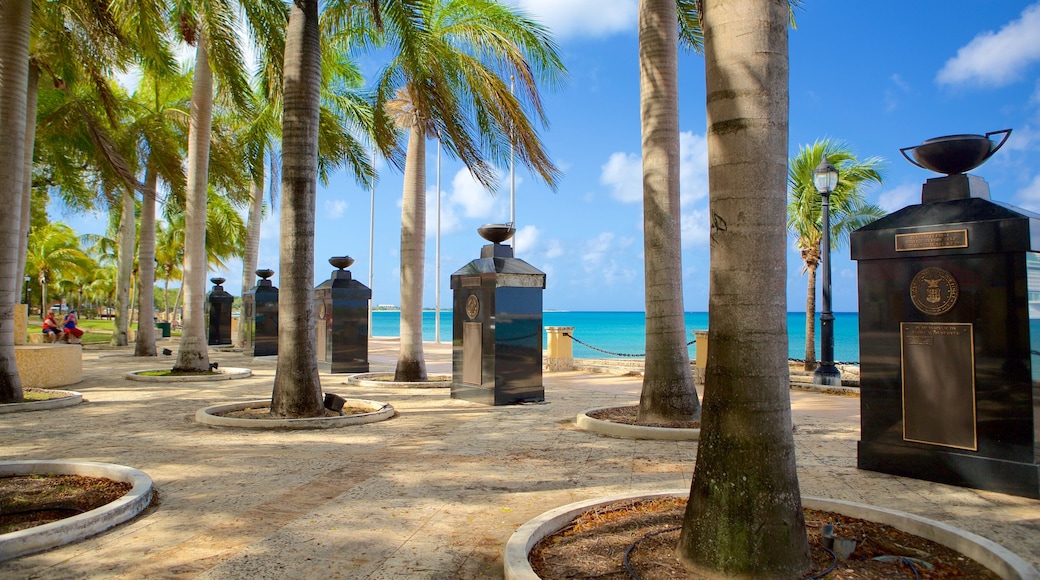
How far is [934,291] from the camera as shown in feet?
18.2

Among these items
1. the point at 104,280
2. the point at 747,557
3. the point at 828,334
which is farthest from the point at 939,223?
the point at 104,280

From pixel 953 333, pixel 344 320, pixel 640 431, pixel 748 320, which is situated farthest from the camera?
pixel 344 320

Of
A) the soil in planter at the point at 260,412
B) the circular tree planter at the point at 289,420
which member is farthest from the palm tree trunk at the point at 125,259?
the circular tree planter at the point at 289,420

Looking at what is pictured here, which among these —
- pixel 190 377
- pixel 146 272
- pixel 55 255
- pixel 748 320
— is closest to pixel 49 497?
pixel 748 320

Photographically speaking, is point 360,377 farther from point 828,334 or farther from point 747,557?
point 747,557

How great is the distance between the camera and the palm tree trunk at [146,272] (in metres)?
18.9

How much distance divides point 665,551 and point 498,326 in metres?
7.14

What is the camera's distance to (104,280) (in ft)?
258

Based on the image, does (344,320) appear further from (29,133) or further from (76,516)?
(76,516)

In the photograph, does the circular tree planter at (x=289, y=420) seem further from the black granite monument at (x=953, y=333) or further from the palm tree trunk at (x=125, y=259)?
the palm tree trunk at (x=125, y=259)

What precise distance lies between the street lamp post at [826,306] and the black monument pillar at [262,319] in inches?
633

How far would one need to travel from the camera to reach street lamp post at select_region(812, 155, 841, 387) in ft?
44.6

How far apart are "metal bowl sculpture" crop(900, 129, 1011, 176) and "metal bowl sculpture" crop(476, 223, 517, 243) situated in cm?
661

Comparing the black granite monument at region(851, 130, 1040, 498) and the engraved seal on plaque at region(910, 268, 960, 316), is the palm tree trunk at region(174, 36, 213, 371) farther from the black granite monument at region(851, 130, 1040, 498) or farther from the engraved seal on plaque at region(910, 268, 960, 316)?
the engraved seal on plaque at region(910, 268, 960, 316)
